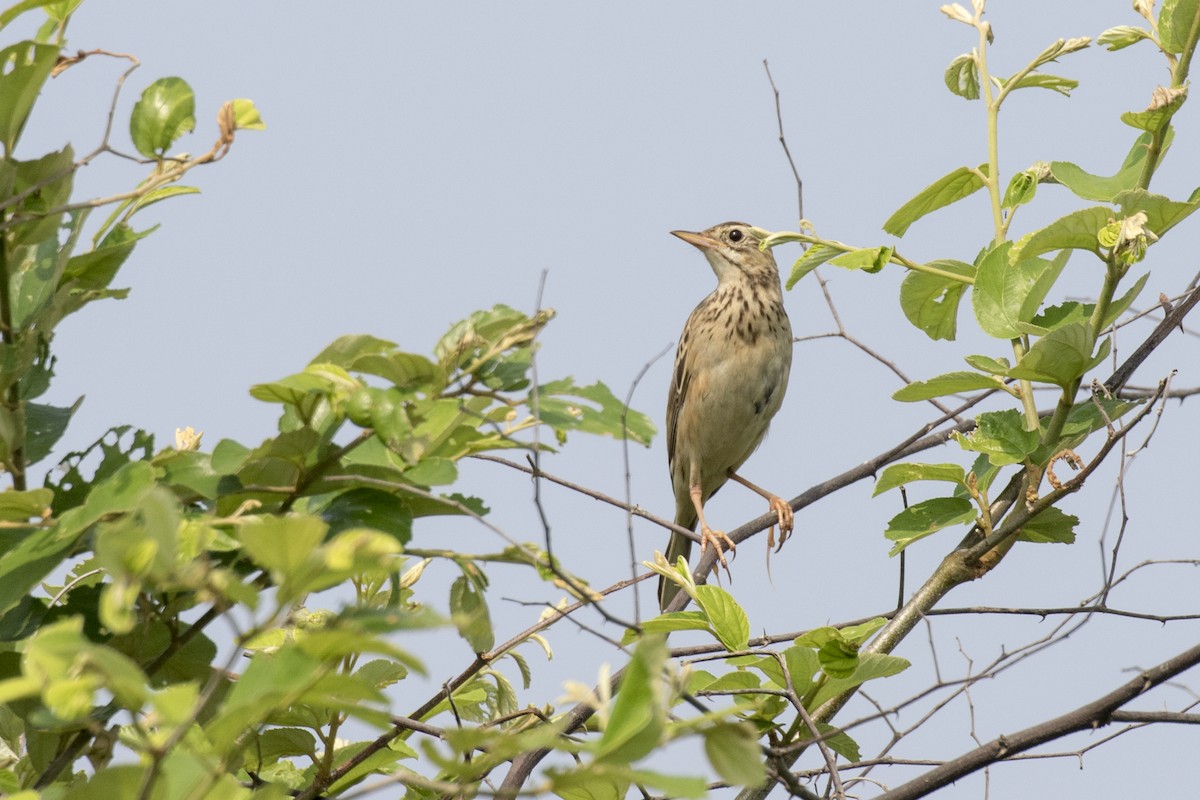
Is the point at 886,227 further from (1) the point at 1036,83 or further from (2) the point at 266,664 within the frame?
(2) the point at 266,664

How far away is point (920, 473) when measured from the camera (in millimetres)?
3271

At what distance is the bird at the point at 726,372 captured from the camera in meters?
7.68

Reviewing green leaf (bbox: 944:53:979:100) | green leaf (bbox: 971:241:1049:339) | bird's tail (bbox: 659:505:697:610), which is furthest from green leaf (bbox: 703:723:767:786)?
bird's tail (bbox: 659:505:697:610)

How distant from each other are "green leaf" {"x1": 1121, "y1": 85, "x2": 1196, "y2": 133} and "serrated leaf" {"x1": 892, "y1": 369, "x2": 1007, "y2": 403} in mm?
641

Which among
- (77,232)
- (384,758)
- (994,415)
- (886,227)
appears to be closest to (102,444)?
(77,232)

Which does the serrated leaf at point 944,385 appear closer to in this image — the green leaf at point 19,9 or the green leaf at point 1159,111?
the green leaf at point 1159,111

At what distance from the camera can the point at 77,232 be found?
88.4 inches

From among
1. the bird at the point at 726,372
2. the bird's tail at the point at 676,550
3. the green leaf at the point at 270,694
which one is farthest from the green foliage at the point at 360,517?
the bird at the point at 726,372

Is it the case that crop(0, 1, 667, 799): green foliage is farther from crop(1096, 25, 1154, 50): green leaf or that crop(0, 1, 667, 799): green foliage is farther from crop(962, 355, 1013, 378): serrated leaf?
crop(1096, 25, 1154, 50): green leaf

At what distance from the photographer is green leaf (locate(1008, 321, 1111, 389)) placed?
290 centimetres

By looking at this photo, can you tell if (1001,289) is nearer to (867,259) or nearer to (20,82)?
(867,259)

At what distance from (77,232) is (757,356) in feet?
18.7

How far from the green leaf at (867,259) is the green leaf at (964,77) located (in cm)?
61

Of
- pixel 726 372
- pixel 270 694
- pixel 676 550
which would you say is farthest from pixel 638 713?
pixel 676 550
